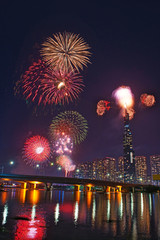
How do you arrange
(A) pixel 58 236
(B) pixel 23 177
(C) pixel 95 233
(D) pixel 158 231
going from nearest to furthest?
1. (A) pixel 58 236
2. (C) pixel 95 233
3. (D) pixel 158 231
4. (B) pixel 23 177

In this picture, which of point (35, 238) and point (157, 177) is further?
point (157, 177)

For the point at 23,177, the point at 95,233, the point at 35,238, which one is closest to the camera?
the point at 35,238

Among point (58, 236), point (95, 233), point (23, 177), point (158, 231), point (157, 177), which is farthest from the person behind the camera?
point (23, 177)

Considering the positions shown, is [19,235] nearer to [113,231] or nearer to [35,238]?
[35,238]

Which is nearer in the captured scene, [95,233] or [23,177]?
[95,233]

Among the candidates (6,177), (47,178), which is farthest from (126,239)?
(6,177)

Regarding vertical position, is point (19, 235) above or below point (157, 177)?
below

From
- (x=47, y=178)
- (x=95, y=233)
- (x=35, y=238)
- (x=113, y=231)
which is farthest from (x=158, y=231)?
(x=47, y=178)

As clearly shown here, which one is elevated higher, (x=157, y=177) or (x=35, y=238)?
(x=157, y=177)

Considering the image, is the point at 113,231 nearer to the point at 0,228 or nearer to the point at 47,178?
the point at 0,228
